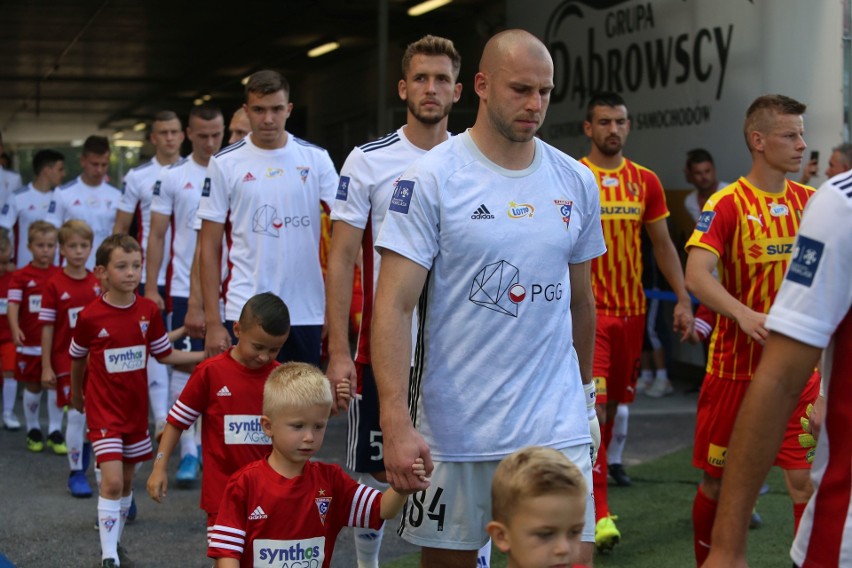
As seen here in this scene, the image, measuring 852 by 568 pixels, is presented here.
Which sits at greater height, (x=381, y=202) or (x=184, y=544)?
(x=381, y=202)

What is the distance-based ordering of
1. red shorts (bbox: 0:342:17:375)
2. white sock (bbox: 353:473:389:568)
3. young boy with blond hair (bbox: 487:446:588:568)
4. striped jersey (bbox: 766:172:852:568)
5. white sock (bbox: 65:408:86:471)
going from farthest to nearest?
red shorts (bbox: 0:342:17:375)
white sock (bbox: 65:408:86:471)
white sock (bbox: 353:473:389:568)
young boy with blond hair (bbox: 487:446:588:568)
striped jersey (bbox: 766:172:852:568)

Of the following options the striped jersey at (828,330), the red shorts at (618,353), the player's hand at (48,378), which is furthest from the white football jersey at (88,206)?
the striped jersey at (828,330)

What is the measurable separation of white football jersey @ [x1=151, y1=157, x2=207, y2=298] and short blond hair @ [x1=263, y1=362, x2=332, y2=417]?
494cm

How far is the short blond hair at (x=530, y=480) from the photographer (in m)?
3.27

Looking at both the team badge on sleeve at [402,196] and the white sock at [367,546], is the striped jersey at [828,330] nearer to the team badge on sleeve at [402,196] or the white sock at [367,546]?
the team badge on sleeve at [402,196]

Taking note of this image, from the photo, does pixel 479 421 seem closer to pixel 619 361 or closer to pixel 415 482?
pixel 415 482

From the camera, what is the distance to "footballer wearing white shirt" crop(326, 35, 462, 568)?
570cm

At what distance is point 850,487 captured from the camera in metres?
2.86

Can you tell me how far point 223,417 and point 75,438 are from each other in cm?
299

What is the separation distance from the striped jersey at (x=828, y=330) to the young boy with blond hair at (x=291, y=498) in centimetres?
190

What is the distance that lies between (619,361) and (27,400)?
16.2ft

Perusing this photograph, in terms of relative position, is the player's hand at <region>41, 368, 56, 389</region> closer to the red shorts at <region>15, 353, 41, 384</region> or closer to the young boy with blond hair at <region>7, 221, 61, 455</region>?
the young boy with blond hair at <region>7, 221, 61, 455</region>

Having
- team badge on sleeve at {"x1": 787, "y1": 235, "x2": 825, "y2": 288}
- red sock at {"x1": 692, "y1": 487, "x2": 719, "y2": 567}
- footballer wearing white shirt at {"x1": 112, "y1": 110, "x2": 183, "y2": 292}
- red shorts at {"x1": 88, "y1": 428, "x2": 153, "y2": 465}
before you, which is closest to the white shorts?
team badge on sleeve at {"x1": 787, "y1": 235, "x2": 825, "y2": 288}

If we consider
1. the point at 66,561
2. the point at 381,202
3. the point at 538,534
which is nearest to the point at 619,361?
the point at 381,202
